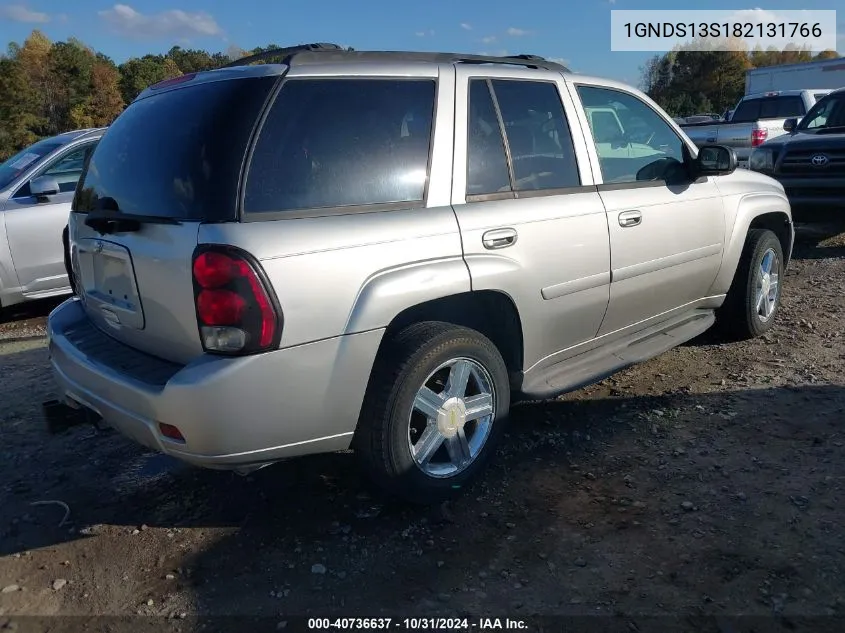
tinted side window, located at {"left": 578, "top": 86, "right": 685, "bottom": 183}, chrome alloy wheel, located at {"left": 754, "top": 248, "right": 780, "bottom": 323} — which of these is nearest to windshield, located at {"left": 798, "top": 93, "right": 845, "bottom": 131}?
chrome alloy wheel, located at {"left": 754, "top": 248, "right": 780, "bottom": 323}

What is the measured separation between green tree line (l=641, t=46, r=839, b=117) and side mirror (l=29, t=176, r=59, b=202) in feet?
169

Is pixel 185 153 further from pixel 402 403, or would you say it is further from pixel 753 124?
pixel 753 124

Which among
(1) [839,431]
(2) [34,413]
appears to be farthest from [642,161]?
(2) [34,413]

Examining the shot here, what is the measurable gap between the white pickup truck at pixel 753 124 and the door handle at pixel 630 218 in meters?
8.56

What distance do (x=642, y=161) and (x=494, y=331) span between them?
1.55 m

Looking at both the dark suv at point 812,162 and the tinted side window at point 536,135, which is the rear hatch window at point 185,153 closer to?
the tinted side window at point 536,135

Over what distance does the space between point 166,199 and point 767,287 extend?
14.3 feet

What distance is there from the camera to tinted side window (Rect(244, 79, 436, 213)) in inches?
105

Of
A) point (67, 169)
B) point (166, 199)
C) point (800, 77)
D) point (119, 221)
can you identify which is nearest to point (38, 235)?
point (67, 169)

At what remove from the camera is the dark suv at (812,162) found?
26.5 feet

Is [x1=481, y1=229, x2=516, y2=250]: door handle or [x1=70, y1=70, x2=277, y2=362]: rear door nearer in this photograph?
[x1=70, y1=70, x2=277, y2=362]: rear door

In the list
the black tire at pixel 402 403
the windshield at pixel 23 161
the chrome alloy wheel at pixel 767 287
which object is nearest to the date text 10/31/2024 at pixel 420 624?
the black tire at pixel 402 403

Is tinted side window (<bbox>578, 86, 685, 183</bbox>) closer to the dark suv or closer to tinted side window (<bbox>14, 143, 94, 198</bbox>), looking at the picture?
the dark suv

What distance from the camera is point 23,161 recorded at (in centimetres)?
666
